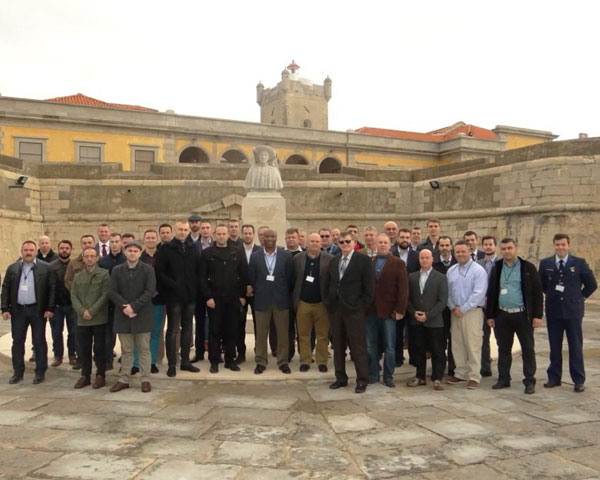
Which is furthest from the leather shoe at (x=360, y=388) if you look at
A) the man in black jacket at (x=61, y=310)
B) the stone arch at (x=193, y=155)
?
the stone arch at (x=193, y=155)

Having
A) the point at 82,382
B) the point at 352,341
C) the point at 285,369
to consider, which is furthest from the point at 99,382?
the point at 352,341

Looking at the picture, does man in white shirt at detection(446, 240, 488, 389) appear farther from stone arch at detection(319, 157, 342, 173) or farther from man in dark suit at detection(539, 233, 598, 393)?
stone arch at detection(319, 157, 342, 173)

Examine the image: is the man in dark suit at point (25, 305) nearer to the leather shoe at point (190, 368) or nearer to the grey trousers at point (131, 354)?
the grey trousers at point (131, 354)

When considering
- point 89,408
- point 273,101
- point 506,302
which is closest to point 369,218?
point 506,302

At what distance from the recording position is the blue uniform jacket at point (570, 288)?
205 inches

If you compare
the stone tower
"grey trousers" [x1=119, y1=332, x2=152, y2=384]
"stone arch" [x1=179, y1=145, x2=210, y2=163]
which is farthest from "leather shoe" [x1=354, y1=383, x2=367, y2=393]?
the stone tower

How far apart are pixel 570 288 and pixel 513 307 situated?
0.58 m

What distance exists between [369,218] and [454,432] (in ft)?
51.4

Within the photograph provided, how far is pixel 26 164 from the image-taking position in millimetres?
17469

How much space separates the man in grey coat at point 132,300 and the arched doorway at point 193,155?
2279 centimetres

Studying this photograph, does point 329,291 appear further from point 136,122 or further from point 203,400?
point 136,122

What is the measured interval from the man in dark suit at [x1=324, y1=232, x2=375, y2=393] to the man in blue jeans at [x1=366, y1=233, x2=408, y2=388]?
196mm

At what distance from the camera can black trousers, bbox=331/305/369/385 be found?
5129 mm

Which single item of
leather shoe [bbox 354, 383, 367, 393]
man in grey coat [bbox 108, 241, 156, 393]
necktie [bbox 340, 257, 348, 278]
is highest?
necktie [bbox 340, 257, 348, 278]
